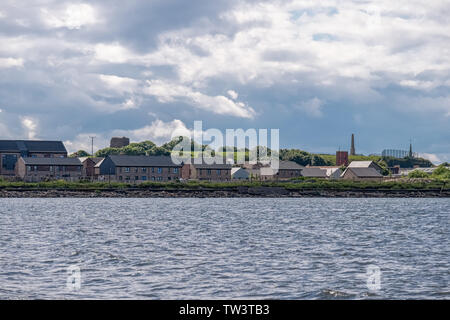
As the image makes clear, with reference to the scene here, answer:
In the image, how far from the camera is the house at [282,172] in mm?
169125

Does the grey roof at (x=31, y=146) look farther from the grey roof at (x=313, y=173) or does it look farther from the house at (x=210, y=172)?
the grey roof at (x=313, y=173)

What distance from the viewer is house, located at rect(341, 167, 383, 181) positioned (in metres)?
166

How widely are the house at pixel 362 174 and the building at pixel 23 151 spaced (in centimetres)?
7834

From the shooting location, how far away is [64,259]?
2780 cm

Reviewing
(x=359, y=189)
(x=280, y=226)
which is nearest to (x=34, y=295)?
(x=280, y=226)

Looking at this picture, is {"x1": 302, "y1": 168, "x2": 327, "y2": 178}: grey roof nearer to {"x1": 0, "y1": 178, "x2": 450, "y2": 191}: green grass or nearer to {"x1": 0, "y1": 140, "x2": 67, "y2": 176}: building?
{"x1": 0, "y1": 178, "x2": 450, "y2": 191}: green grass

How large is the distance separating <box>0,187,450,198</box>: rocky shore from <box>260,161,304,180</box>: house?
37.6 meters

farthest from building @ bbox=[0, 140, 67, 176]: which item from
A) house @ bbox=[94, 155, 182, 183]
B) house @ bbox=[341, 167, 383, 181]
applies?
house @ bbox=[341, 167, 383, 181]

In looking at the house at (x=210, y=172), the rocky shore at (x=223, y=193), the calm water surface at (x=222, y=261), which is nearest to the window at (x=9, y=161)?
the rocky shore at (x=223, y=193)

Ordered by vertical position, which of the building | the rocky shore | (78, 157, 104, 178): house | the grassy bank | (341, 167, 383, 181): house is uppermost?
the building
